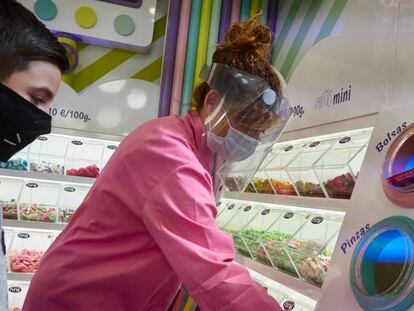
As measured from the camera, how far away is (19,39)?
1265 mm

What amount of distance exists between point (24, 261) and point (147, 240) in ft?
6.04

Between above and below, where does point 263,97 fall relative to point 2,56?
above

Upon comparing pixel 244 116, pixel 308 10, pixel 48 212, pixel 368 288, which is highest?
A: pixel 308 10

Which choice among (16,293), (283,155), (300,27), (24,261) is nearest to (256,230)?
(283,155)

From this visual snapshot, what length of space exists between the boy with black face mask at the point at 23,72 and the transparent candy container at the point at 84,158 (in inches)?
70.5

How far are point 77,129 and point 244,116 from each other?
2.05m

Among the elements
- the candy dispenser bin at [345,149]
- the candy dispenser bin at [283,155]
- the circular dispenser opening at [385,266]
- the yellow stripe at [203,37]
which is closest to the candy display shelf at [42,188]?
the yellow stripe at [203,37]

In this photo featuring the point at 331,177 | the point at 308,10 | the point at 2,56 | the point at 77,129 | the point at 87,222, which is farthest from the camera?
the point at 77,129

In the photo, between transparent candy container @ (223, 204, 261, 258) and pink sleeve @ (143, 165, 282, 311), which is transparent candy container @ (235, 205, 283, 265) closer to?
transparent candy container @ (223, 204, 261, 258)

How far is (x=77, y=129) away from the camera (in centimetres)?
348

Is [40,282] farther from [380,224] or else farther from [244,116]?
[380,224]

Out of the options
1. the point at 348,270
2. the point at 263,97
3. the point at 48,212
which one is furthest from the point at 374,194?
the point at 48,212

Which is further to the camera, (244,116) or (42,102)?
(244,116)

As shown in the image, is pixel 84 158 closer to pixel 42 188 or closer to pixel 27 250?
pixel 42 188
